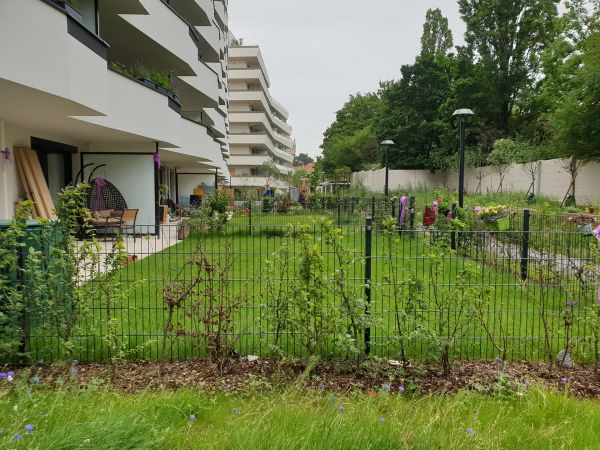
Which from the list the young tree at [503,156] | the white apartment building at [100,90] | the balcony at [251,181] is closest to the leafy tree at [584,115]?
the young tree at [503,156]

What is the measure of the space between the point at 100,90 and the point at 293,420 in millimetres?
8322

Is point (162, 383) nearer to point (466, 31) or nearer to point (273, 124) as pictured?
point (466, 31)

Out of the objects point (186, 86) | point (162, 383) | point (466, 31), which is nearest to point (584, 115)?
point (186, 86)

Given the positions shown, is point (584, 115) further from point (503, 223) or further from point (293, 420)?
point (293, 420)

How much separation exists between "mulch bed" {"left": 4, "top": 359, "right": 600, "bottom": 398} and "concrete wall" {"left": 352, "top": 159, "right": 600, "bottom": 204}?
665 inches

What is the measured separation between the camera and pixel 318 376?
3777mm

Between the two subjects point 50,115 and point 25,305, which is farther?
point 50,115

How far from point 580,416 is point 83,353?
4295mm

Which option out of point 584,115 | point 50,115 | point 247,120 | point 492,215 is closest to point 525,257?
point 492,215

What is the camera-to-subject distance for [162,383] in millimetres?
3631

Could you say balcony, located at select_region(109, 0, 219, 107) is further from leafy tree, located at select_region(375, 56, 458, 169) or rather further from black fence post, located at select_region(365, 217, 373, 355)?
leafy tree, located at select_region(375, 56, 458, 169)

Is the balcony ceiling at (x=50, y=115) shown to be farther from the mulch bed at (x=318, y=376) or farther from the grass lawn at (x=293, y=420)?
the grass lawn at (x=293, y=420)

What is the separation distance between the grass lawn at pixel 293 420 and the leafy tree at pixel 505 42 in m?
37.5

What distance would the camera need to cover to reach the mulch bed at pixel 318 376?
3596 mm
